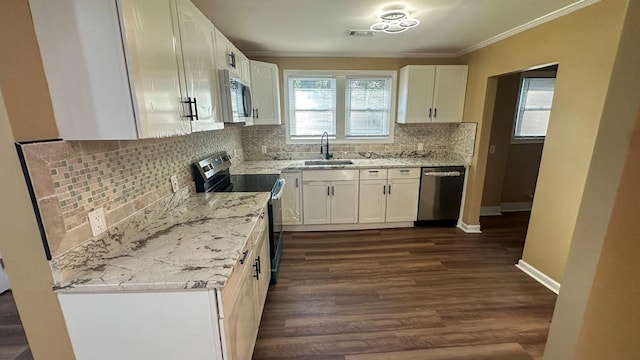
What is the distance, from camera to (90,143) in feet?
3.91

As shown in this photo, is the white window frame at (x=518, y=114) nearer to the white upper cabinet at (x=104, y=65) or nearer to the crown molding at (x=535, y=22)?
the crown molding at (x=535, y=22)

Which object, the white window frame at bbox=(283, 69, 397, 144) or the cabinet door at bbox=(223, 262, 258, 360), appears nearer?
the cabinet door at bbox=(223, 262, 258, 360)

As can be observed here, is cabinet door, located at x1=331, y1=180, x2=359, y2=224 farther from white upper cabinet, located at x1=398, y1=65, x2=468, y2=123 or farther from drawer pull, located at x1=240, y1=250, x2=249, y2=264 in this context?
drawer pull, located at x1=240, y1=250, x2=249, y2=264

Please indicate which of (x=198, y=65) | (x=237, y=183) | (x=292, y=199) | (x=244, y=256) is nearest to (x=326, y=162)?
(x=292, y=199)

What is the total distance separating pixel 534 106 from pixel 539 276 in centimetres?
274

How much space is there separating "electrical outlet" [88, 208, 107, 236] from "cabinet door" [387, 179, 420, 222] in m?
3.04

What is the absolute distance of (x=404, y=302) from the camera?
224cm

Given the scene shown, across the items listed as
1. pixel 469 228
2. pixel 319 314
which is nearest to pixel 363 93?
pixel 469 228

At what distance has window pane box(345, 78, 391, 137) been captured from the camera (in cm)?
388

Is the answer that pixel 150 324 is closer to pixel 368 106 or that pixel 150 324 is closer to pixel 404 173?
pixel 404 173

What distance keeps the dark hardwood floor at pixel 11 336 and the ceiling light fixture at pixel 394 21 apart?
11.9 feet

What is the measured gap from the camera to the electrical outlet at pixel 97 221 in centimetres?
119

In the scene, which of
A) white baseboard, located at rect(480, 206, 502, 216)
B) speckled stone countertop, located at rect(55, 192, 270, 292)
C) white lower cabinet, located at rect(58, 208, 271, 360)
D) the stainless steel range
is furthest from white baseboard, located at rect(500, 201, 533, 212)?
white lower cabinet, located at rect(58, 208, 271, 360)

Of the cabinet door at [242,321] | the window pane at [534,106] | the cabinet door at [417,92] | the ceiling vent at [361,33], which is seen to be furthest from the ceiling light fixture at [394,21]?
the window pane at [534,106]
